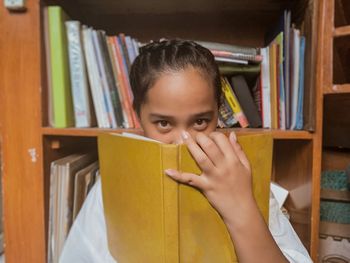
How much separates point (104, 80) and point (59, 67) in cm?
11

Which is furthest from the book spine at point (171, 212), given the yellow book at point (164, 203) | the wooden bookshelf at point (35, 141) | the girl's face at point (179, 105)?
the wooden bookshelf at point (35, 141)

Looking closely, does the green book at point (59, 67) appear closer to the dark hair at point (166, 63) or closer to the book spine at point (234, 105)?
the dark hair at point (166, 63)

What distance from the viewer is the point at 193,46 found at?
25.8 inches

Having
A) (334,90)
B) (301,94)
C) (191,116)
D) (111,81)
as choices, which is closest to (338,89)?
(334,90)

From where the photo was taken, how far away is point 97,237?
62 cm

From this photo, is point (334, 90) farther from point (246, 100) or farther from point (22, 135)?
point (22, 135)

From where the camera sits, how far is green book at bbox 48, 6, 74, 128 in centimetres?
73

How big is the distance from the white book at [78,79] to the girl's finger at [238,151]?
467mm

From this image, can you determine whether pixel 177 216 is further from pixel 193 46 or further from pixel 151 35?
pixel 151 35

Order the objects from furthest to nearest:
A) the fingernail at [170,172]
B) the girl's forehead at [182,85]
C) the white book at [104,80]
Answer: the white book at [104,80] < the girl's forehead at [182,85] < the fingernail at [170,172]

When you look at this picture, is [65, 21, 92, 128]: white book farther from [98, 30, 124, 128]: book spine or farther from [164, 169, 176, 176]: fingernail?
[164, 169, 176, 176]: fingernail

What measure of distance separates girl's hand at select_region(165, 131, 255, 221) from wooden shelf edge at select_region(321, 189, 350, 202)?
52 centimetres

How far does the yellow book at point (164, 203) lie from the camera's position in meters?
0.39

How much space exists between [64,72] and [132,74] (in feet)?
0.60
